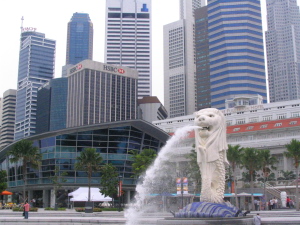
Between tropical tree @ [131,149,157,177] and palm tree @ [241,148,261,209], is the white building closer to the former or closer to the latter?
tropical tree @ [131,149,157,177]

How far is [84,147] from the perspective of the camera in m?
69.3

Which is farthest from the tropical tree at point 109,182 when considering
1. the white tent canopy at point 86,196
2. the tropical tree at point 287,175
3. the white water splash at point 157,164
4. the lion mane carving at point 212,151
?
the tropical tree at point 287,175

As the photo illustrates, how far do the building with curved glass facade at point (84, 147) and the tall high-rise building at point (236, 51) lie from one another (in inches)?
3273

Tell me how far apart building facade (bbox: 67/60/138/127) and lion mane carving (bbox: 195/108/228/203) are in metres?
157

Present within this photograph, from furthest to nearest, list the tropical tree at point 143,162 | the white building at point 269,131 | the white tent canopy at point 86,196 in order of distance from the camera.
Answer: the white building at point 269,131 → the white tent canopy at point 86,196 → the tropical tree at point 143,162

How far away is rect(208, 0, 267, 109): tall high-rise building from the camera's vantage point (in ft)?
496

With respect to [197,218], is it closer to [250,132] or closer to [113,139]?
[113,139]

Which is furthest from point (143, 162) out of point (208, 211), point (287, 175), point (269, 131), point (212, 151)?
point (269, 131)

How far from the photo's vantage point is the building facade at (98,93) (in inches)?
7175

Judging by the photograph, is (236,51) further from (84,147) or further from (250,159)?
(250,159)

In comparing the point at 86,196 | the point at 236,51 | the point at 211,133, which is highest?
the point at 236,51

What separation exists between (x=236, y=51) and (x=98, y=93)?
65.5 metres

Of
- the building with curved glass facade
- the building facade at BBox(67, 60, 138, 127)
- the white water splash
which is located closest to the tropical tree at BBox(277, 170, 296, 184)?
the building with curved glass facade

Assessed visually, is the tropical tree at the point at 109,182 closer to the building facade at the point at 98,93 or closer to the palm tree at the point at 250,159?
the palm tree at the point at 250,159
